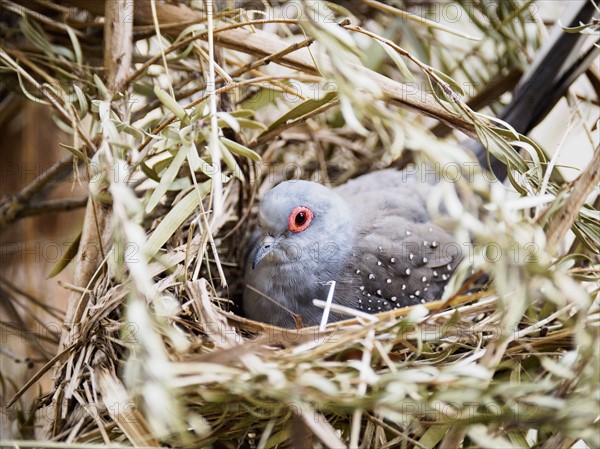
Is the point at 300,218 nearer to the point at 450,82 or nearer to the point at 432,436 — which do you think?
the point at 450,82

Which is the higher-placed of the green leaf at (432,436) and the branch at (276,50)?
the branch at (276,50)

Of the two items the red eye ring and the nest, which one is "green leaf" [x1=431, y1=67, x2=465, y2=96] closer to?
the nest

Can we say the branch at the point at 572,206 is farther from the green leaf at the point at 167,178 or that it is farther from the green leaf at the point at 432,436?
the green leaf at the point at 167,178

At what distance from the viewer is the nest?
0.81 metres

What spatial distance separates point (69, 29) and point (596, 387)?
1224mm

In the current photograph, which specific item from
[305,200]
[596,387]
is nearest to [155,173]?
[305,200]

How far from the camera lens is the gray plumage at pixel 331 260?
1.49 meters

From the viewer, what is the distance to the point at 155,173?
48.4 inches

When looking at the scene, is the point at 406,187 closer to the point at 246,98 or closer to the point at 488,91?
the point at 488,91

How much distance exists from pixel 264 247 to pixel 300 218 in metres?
0.11

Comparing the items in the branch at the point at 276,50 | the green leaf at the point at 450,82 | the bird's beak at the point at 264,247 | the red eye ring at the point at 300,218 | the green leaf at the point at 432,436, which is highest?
the green leaf at the point at 450,82

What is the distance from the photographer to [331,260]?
1.56 metres

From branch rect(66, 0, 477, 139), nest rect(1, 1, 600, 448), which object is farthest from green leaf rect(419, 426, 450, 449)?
branch rect(66, 0, 477, 139)

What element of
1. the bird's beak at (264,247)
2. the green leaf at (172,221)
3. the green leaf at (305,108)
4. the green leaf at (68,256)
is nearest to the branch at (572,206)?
the green leaf at (305,108)
